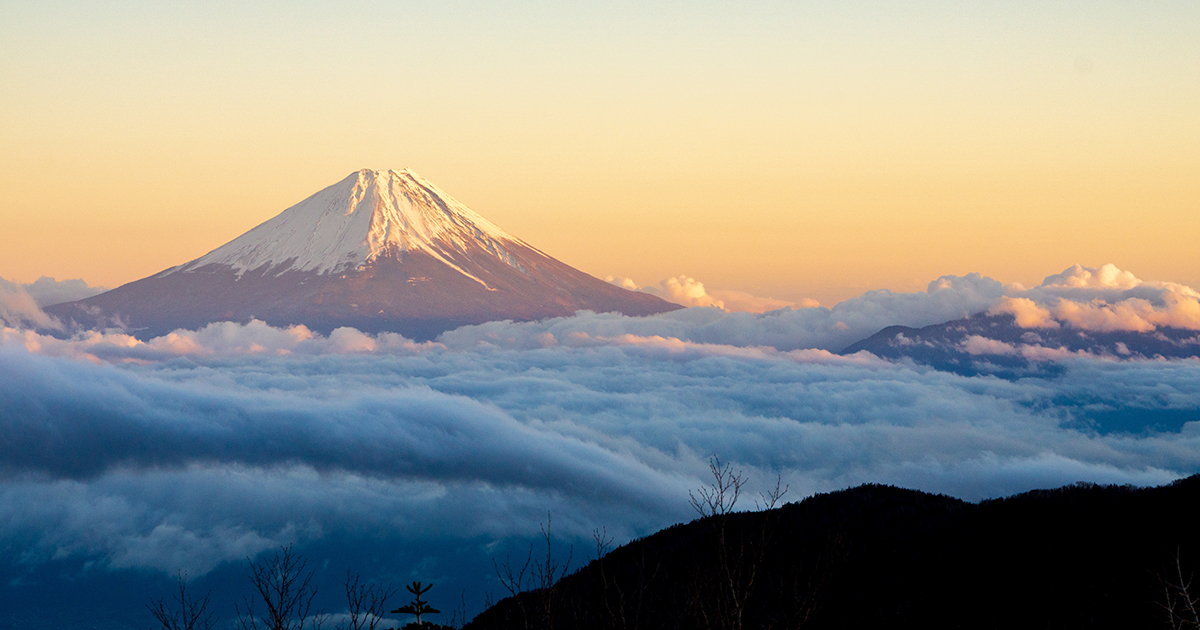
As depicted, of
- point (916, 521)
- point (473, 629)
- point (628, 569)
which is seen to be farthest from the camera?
point (628, 569)

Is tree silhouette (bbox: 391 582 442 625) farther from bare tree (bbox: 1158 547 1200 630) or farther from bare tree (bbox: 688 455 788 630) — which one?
bare tree (bbox: 1158 547 1200 630)

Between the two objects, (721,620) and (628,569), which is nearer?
(721,620)

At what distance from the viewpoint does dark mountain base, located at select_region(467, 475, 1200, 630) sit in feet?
101

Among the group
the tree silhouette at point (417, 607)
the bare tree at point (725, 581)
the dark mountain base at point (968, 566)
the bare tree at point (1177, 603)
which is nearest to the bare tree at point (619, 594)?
the dark mountain base at point (968, 566)

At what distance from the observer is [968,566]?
129ft

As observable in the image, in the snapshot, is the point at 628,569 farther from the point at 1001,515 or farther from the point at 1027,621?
the point at 1027,621

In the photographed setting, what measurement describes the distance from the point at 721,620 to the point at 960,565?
24841mm

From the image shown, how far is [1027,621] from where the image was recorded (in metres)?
31.4

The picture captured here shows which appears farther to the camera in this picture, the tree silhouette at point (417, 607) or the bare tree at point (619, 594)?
the tree silhouette at point (417, 607)

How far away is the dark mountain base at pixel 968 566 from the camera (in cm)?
3073

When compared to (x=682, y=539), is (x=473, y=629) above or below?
below

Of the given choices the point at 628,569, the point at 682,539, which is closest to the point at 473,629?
the point at 628,569

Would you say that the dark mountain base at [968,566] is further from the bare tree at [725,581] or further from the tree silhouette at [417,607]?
the tree silhouette at [417,607]

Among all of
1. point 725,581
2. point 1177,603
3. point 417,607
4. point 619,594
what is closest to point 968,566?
point 1177,603
